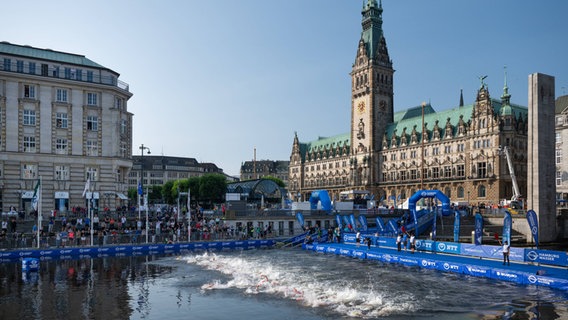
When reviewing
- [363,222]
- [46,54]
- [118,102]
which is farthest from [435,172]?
[46,54]

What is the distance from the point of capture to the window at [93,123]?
7076cm

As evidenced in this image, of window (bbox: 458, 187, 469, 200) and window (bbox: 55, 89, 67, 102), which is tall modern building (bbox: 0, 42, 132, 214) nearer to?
window (bbox: 55, 89, 67, 102)

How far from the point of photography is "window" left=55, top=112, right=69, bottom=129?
6843 cm

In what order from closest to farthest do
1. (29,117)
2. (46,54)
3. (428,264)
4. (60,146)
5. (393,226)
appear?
(428,264), (393,226), (29,117), (60,146), (46,54)

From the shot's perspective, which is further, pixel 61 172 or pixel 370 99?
pixel 370 99

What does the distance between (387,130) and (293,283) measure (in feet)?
368

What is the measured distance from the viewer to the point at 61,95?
69.0 meters

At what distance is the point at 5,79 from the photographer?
65.2m

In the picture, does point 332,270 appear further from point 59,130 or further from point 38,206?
point 59,130

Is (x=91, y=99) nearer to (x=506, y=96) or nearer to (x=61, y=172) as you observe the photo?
(x=61, y=172)

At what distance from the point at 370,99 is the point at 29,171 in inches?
3778

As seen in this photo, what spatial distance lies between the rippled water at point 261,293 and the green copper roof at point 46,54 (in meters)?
34.0

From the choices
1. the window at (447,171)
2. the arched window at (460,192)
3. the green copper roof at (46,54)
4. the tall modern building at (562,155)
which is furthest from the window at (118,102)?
the tall modern building at (562,155)

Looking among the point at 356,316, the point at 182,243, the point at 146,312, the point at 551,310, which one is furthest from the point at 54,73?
the point at 551,310
